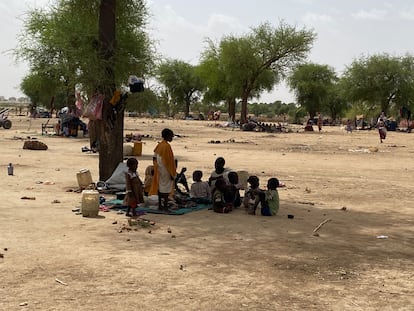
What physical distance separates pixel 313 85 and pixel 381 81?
13338 mm

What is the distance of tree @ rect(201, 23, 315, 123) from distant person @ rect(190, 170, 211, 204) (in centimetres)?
3734

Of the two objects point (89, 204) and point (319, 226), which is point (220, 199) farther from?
point (89, 204)

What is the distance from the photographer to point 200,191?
32.2 feet

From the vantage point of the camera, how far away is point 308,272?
575 centimetres

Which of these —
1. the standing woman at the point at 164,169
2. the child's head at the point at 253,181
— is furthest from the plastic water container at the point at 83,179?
the child's head at the point at 253,181

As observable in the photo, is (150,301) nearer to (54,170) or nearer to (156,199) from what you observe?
(156,199)

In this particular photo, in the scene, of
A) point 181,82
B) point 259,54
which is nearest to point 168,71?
point 181,82

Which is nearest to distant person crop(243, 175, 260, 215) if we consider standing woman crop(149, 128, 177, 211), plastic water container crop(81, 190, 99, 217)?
standing woman crop(149, 128, 177, 211)

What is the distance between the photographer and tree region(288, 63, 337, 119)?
71562 mm

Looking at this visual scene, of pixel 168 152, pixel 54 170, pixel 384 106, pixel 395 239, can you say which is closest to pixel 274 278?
pixel 395 239

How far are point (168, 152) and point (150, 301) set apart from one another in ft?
14.6

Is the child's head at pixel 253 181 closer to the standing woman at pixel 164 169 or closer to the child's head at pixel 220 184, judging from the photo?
the child's head at pixel 220 184

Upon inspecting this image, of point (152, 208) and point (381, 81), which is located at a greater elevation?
point (381, 81)

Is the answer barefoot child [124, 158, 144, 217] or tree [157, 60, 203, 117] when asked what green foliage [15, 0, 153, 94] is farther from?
tree [157, 60, 203, 117]
